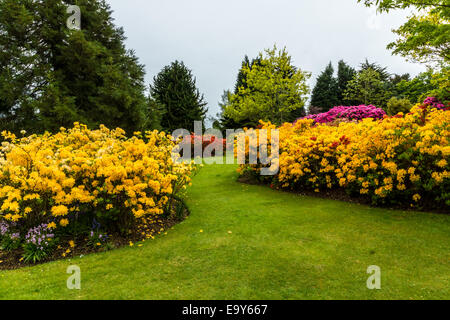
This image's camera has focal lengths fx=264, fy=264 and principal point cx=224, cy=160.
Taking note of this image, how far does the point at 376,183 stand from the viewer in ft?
16.4

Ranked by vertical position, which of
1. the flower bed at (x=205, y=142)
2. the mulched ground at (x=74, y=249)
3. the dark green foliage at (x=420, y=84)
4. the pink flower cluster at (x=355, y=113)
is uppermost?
the dark green foliage at (x=420, y=84)

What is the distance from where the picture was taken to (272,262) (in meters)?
3.22

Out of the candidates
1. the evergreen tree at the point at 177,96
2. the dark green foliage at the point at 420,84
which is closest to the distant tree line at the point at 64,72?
the evergreen tree at the point at 177,96

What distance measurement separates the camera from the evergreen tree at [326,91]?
113ft

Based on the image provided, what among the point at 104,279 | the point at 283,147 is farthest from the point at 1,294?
the point at 283,147

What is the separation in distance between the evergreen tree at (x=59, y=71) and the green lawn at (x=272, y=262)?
10.9m

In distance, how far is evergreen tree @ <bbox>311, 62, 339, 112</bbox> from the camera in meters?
34.3

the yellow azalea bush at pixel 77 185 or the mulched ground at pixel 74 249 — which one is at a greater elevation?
the yellow azalea bush at pixel 77 185

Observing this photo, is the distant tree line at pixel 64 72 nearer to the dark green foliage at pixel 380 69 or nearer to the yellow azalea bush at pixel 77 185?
the yellow azalea bush at pixel 77 185

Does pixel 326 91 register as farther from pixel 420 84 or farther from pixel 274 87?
pixel 274 87

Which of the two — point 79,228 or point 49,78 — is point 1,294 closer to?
point 79,228

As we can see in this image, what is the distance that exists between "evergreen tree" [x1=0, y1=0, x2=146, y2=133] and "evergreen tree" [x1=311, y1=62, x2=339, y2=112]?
26400mm

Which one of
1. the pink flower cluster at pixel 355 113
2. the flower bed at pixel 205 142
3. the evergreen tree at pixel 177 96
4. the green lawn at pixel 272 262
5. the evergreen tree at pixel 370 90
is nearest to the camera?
the green lawn at pixel 272 262
